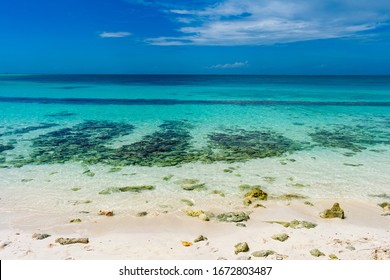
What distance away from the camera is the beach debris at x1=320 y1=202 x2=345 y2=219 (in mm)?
7379

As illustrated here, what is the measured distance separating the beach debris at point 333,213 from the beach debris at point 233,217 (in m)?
1.85

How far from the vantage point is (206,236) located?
6535 millimetres

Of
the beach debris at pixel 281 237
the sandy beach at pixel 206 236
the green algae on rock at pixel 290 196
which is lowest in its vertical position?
the sandy beach at pixel 206 236

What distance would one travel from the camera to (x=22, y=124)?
1984cm

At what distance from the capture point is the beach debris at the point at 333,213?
7.38 metres

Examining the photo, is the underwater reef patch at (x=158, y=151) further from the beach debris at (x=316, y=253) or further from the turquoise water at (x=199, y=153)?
the beach debris at (x=316, y=253)

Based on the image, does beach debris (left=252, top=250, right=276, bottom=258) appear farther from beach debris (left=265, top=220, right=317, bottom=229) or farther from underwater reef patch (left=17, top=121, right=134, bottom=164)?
underwater reef patch (left=17, top=121, right=134, bottom=164)

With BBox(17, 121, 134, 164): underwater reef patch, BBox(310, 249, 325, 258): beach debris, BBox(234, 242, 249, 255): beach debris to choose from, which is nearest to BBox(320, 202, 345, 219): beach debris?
BBox(310, 249, 325, 258): beach debris

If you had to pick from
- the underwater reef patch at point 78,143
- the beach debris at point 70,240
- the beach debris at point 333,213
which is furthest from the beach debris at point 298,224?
the underwater reef patch at point 78,143

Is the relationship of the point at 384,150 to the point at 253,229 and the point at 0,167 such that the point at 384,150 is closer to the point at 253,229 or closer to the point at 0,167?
the point at 253,229

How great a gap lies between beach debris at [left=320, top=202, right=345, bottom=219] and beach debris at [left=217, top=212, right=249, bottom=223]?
185cm

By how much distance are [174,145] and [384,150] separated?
9.28 meters

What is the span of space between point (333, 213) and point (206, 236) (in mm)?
3204
